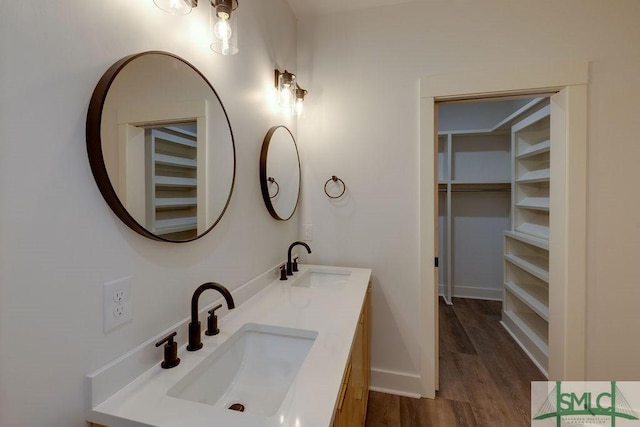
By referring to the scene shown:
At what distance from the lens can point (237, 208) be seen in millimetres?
1354

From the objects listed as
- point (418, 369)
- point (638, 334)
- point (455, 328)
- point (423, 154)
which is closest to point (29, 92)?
point (423, 154)

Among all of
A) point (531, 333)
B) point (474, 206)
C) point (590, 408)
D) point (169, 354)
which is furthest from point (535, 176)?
point (169, 354)

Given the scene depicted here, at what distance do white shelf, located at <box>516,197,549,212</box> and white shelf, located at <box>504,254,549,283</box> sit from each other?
0.50 metres

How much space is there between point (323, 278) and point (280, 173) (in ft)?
2.58

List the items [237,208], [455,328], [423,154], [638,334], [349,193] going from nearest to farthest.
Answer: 1. [237,208]
2. [638,334]
3. [423,154]
4. [349,193]
5. [455,328]

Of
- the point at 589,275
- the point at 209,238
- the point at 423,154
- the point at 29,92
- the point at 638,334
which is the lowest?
the point at 638,334

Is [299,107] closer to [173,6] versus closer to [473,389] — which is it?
[173,6]

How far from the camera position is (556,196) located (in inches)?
71.1

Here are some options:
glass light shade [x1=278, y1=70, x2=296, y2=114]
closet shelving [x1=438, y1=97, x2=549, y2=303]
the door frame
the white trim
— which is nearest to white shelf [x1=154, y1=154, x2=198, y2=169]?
glass light shade [x1=278, y1=70, x2=296, y2=114]

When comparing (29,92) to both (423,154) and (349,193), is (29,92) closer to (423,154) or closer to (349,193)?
(349,193)

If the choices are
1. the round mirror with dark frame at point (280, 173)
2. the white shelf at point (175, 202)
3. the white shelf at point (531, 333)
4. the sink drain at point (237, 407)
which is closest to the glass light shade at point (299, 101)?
the round mirror with dark frame at point (280, 173)

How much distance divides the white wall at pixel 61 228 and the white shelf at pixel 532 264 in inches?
105

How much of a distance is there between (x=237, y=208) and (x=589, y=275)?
212 centimetres

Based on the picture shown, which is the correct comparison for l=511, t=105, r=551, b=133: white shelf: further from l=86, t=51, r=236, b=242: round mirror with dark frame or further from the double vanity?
l=86, t=51, r=236, b=242: round mirror with dark frame
